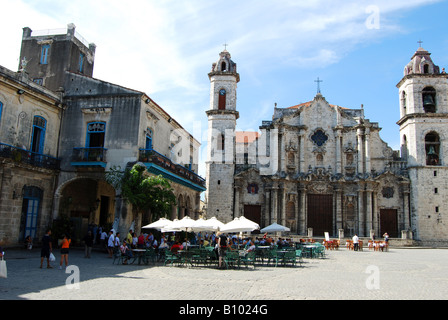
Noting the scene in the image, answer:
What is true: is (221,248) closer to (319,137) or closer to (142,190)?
(142,190)

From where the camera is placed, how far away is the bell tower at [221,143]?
37.0m

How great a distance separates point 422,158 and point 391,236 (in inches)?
313

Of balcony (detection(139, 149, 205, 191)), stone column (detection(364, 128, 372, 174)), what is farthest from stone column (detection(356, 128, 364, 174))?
balcony (detection(139, 149, 205, 191))

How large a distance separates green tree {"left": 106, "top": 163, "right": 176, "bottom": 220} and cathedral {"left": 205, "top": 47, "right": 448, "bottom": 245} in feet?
51.7

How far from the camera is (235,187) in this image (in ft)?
124

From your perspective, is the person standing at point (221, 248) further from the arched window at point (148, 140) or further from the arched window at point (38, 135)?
the arched window at point (38, 135)

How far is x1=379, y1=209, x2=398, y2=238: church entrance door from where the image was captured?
3706 centimetres

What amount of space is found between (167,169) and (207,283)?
45.6ft

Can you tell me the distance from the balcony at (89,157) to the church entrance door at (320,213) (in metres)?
22.8

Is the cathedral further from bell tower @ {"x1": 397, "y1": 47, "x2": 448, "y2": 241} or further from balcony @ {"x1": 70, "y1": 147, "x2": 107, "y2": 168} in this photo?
balcony @ {"x1": 70, "y1": 147, "x2": 107, "y2": 168}

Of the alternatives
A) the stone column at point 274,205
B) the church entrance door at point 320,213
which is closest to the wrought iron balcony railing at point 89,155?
the stone column at point 274,205

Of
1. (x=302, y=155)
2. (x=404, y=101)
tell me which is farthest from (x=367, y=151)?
(x=404, y=101)

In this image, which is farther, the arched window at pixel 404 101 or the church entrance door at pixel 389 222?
the arched window at pixel 404 101
